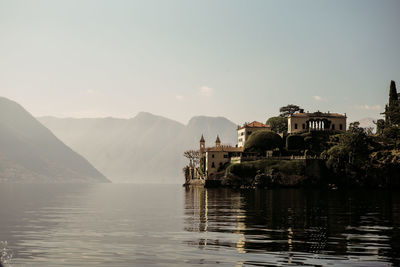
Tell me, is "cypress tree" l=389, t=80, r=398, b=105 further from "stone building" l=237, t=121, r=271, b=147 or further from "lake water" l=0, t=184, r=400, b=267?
"lake water" l=0, t=184, r=400, b=267

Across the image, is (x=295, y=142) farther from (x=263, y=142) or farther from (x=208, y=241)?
(x=208, y=241)

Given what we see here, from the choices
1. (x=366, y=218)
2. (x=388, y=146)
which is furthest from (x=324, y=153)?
(x=366, y=218)

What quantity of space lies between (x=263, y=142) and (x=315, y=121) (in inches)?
847

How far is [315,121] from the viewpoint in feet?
561

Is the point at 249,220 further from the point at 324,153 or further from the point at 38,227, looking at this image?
the point at 324,153

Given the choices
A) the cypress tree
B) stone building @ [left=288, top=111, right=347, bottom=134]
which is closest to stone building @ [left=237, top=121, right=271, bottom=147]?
stone building @ [left=288, top=111, right=347, bottom=134]

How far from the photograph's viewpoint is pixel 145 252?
103 feet

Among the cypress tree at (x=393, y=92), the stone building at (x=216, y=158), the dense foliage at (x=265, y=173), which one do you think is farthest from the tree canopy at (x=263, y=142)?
the cypress tree at (x=393, y=92)

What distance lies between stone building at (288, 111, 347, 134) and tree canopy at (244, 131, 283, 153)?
11.8 meters

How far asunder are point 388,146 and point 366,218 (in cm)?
9881

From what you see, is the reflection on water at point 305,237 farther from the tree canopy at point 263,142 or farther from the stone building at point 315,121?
the stone building at point 315,121

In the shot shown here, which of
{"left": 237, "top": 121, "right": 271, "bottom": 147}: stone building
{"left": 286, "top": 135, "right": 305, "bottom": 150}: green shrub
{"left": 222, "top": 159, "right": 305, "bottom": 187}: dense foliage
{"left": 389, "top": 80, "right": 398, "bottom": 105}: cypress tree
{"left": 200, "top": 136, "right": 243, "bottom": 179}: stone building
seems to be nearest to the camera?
{"left": 222, "top": 159, "right": 305, "bottom": 187}: dense foliage

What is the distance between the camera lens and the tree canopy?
160750mm

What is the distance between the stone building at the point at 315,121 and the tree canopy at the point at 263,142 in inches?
464
